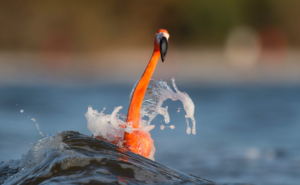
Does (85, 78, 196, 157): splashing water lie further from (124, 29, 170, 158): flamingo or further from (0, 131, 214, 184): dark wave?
(0, 131, 214, 184): dark wave

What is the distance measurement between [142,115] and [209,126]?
5273 millimetres

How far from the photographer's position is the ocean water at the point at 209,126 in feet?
18.1

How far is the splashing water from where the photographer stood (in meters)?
3.40

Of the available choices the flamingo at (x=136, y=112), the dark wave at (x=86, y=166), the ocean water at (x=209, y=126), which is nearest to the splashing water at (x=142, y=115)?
the flamingo at (x=136, y=112)

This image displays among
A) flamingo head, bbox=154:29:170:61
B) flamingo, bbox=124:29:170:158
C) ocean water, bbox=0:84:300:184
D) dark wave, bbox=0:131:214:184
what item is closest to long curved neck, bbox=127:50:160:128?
flamingo, bbox=124:29:170:158

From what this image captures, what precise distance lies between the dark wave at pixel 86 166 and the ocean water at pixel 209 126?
0.29 metres

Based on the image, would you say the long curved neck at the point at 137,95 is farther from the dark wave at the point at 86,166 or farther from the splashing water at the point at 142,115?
the dark wave at the point at 86,166

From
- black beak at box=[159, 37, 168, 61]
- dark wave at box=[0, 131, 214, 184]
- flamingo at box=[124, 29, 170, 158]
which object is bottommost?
dark wave at box=[0, 131, 214, 184]

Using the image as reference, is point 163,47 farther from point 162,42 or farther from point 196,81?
point 196,81

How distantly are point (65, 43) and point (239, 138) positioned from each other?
17.7 metres

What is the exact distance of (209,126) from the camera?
870cm

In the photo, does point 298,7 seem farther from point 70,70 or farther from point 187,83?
point 70,70

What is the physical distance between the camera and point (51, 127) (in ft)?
25.5

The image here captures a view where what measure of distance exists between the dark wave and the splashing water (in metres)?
0.38
